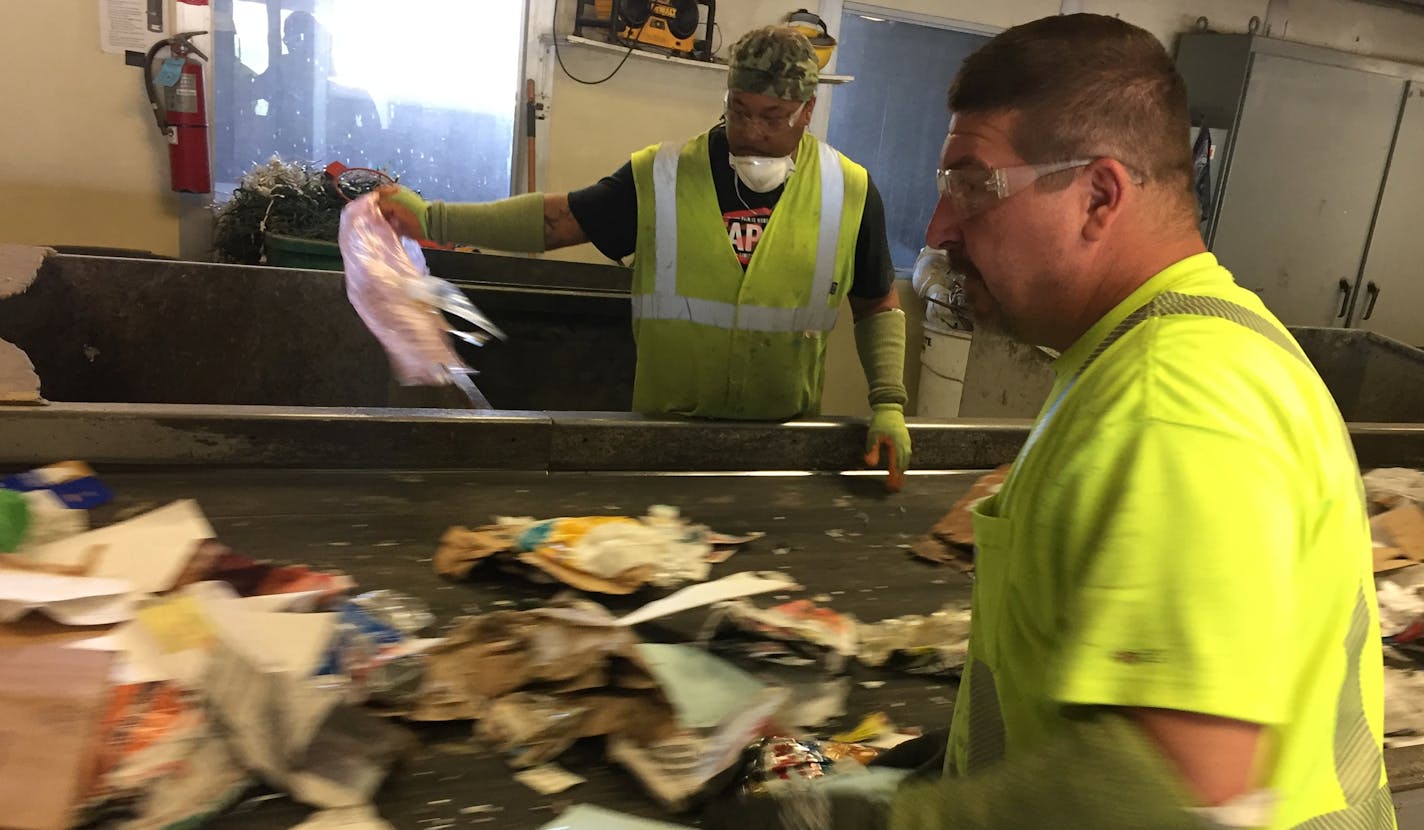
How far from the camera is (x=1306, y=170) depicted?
15.9ft

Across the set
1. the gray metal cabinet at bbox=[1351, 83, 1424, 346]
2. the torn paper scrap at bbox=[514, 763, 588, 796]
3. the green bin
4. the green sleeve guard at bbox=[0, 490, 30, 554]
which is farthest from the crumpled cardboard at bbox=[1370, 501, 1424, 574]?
the gray metal cabinet at bbox=[1351, 83, 1424, 346]

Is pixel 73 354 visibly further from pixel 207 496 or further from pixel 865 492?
pixel 865 492

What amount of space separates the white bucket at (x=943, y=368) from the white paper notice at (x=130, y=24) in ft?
10.7

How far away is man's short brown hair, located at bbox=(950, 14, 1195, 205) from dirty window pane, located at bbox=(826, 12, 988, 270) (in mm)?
4040

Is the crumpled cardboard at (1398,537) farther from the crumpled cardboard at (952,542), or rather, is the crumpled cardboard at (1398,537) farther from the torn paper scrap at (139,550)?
the torn paper scrap at (139,550)

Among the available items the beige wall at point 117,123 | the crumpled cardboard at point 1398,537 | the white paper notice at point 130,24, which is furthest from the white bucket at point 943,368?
the white paper notice at point 130,24

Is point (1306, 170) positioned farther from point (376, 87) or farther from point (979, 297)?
point (979, 297)

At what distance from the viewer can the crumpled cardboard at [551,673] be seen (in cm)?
116

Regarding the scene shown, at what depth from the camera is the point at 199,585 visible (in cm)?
125

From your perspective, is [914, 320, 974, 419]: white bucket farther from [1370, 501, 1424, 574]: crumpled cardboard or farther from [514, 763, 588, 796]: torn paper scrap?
[514, 763, 588, 796]: torn paper scrap

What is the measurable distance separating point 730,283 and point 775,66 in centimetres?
48

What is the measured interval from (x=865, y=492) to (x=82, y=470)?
1396 mm

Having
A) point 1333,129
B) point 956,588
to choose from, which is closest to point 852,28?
point 1333,129

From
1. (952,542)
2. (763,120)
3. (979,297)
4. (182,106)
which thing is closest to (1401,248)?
(763,120)
